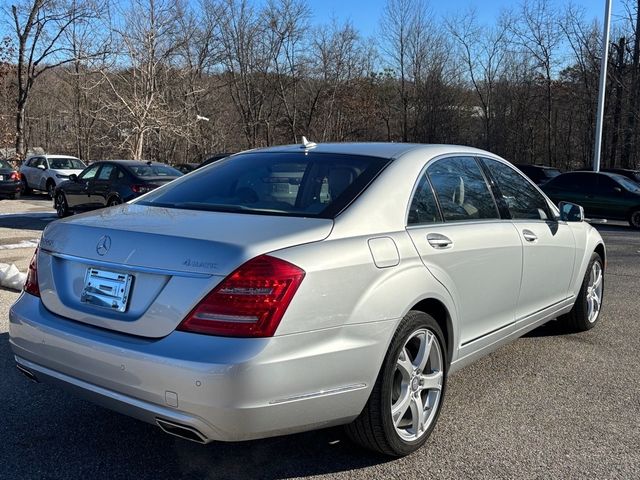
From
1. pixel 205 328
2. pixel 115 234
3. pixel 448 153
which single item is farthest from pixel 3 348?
pixel 448 153

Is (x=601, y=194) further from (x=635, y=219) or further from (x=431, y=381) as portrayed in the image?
(x=431, y=381)

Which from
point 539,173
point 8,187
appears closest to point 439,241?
point 539,173

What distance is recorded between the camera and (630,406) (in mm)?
3910

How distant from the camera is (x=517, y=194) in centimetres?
457

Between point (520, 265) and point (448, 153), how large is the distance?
3.12 ft

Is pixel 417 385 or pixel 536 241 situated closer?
pixel 417 385

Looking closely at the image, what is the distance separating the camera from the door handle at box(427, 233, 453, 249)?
3.33m

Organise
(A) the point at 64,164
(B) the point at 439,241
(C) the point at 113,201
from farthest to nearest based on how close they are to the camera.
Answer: (A) the point at 64,164, (C) the point at 113,201, (B) the point at 439,241

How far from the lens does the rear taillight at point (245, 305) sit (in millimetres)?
2492

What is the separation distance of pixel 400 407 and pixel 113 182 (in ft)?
37.0

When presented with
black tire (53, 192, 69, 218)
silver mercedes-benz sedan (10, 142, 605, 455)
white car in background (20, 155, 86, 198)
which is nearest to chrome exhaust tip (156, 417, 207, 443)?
silver mercedes-benz sedan (10, 142, 605, 455)

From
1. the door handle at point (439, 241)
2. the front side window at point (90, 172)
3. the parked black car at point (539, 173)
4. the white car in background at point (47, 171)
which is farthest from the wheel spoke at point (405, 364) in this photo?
the white car in background at point (47, 171)

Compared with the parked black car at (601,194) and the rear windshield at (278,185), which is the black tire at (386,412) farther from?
the parked black car at (601,194)

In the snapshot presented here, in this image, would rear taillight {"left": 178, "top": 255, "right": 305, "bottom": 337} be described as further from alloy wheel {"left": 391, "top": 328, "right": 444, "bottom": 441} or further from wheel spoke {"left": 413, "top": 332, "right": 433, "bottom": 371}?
wheel spoke {"left": 413, "top": 332, "right": 433, "bottom": 371}
